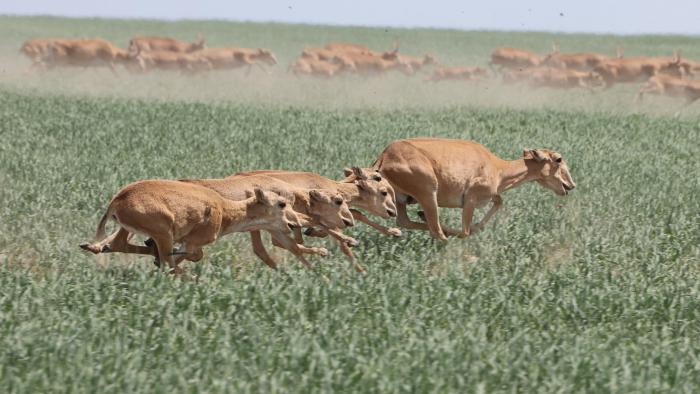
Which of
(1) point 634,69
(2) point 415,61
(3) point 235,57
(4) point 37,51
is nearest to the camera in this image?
(1) point 634,69

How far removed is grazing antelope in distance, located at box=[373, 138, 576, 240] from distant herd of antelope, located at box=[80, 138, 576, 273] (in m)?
0.01

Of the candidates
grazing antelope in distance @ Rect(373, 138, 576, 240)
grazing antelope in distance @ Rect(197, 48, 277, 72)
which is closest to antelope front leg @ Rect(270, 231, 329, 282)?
grazing antelope in distance @ Rect(373, 138, 576, 240)

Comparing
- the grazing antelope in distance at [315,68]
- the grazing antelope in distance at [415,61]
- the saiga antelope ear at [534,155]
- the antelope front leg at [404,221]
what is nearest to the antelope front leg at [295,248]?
the antelope front leg at [404,221]

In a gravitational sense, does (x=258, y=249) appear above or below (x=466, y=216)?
below

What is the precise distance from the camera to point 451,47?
322 feet

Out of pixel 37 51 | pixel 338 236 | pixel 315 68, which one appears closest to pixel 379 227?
pixel 338 236

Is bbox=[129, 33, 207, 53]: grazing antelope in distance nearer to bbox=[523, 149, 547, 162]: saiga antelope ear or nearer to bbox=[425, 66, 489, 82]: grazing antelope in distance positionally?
bbox=[425, 66, 489, 82]: grazing antelope in distance

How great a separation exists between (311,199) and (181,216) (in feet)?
6.21

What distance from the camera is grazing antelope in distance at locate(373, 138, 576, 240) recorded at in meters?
13.2

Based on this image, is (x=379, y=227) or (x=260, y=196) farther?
(x=379, y=227)

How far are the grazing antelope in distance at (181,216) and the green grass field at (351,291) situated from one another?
317mm

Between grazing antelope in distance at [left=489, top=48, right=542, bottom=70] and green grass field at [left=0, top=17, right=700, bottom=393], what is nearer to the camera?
green grass field at [left=0, top=17, right=700, bottom=393]

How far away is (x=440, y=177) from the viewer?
1334cm

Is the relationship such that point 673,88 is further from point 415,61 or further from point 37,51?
point 37,51
